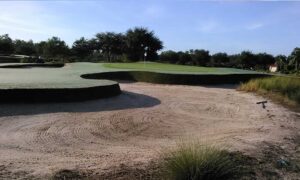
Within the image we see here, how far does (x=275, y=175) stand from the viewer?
6.42 m

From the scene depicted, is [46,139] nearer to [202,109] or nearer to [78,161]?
[78,161]

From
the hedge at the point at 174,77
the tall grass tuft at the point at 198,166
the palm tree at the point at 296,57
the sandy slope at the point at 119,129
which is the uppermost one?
the palm tree at the point at 296,57

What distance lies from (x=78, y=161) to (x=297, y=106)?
11.1m

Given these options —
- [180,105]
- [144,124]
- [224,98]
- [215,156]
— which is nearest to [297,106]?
[224,98]

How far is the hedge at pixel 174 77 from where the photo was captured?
2275 cm

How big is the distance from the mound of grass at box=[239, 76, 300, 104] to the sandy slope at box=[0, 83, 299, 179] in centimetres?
180

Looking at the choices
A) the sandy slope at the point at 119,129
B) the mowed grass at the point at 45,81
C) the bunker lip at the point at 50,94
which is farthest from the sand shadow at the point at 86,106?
the mowed grass at the point at 45,81

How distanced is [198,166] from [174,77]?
17370 millimetres

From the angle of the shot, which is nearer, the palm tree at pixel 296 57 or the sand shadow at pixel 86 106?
the sand shadow at pixel 86 106

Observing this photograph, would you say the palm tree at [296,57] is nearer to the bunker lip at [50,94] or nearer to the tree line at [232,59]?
the tree line at [232,59]

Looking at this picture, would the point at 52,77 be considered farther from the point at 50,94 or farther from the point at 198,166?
the point at 198,166

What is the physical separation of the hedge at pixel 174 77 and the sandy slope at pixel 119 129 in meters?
6.10

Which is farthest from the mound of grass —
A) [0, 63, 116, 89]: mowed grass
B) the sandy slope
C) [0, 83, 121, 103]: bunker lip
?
[0, 83, 121, 103]: bunker lip

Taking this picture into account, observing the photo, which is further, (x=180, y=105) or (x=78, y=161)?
(x=180, y=105)
